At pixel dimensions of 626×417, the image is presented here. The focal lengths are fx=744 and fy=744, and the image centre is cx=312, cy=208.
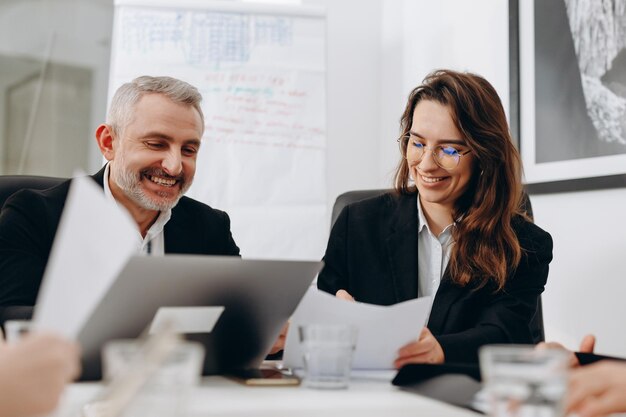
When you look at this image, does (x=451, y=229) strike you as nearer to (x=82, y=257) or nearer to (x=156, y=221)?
(x=156, y=221)

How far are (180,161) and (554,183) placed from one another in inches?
51.4

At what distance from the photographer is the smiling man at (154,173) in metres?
1.80

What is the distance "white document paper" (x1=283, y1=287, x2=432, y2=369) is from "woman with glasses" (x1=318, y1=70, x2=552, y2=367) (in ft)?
1.92

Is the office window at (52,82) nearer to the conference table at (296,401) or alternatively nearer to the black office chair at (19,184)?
the black office chair at (19,184)

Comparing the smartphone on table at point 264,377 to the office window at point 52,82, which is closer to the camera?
the smartphone on table at point 264,377

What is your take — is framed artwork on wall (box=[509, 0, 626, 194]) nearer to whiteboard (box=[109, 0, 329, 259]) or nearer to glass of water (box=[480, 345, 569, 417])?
whiteboard (box=[109, 0, 329, 259])

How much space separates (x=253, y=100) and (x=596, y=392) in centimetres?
247

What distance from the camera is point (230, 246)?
198cm

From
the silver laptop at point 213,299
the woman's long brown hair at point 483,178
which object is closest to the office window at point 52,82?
the woman's long brown hair at point 483,178

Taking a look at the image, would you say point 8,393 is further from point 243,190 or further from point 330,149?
point 330,149

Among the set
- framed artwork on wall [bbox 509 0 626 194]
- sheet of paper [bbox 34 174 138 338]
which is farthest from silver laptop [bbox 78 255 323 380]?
framed artwork on wall [bbox 509 0 626 194]

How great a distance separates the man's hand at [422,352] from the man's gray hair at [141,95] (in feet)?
2.93

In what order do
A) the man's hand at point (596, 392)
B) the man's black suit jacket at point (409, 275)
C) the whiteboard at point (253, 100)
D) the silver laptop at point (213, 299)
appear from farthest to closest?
the whiteboard at point (253, 100) < the man's black suit jacket at point (409, 275) < the silver laptop at point (213, 299) < the man's hand at point (596, 392)

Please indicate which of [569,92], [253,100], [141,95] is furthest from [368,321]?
[253,100]
